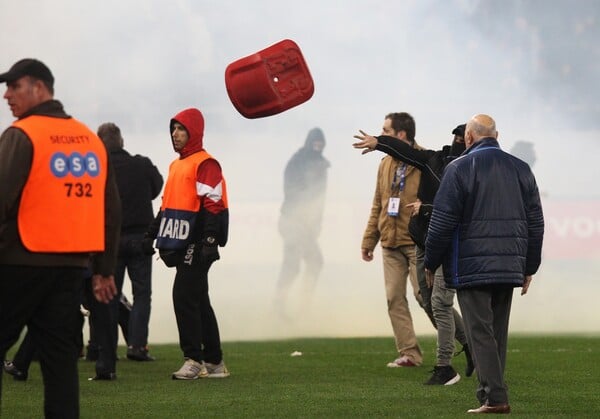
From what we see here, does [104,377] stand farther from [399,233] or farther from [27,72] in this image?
[27,72]

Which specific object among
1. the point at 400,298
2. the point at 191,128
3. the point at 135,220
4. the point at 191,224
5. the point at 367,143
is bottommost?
the point at 400,298

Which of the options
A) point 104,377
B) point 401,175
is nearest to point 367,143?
point 401,175

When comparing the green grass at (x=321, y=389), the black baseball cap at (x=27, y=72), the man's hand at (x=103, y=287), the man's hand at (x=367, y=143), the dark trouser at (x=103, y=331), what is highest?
the man's hand at (x=367, y=143)

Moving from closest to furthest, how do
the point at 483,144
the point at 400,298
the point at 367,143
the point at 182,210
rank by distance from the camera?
the point at 483,144
the point at 367,143
the point at 182,210
the point at 400,298

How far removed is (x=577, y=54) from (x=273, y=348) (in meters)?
5.67

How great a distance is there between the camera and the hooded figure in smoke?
1533cm

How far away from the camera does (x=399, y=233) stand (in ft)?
32.6

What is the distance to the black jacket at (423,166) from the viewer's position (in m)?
8.47

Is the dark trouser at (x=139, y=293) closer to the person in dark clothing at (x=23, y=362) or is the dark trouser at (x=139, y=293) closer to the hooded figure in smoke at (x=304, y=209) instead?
the person in dark clothing at (x=23, y=362)

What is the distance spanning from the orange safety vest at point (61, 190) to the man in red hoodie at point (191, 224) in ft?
10.5

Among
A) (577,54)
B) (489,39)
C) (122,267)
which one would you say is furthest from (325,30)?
(122,267)

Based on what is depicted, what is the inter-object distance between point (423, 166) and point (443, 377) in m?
1.30

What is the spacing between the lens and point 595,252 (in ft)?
51.3

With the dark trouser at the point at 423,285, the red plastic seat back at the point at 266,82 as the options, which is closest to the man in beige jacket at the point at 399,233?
the dark trouser at the point at 423,285
